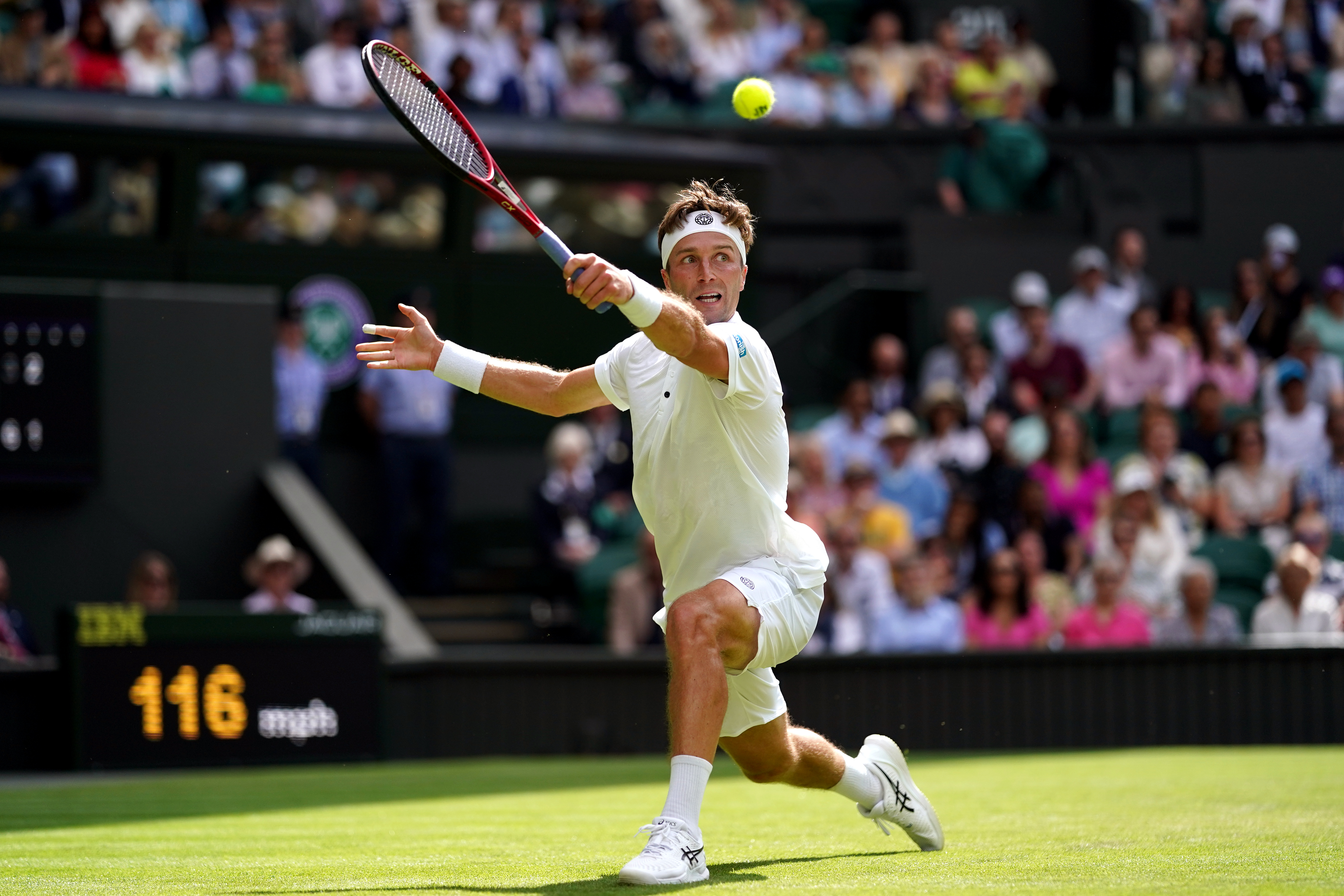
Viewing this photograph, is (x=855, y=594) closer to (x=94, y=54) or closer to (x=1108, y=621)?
(x=1108, y=621)

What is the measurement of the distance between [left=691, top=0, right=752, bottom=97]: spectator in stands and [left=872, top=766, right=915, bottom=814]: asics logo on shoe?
36.7 ft

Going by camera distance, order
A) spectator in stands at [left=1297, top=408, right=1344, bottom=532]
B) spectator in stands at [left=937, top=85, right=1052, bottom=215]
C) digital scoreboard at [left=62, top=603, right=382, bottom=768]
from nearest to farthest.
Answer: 1. digital scoreboard at [left=62, top=603, right=382, bottom=768]
2. spectator in stands at [left=1297, top=408, right=1344, bottom=532]
3. spectator in stands at [left=937, top=85, right=1052, bottom=215]

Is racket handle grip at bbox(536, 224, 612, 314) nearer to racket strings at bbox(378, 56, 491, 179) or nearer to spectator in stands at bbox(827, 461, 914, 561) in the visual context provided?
racket strings at bbox(378, 56, 491, 179)

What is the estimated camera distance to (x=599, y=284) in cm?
434

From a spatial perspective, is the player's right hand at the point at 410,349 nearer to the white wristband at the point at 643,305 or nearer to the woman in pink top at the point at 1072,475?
the white wristband at the point at 643,305

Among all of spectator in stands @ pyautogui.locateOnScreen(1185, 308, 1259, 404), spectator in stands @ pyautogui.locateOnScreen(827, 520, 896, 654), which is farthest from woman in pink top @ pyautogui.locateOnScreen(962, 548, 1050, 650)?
spectator in stands @ pyautogui.locateOnScreen(1185, 308, 1259, 404)

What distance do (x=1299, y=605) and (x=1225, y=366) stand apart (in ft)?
10.8

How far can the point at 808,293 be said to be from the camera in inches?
612

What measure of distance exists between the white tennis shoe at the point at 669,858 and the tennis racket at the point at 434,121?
1.59m

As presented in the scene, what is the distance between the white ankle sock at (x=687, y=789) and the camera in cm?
451

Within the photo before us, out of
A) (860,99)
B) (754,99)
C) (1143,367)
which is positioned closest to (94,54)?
(860,99)

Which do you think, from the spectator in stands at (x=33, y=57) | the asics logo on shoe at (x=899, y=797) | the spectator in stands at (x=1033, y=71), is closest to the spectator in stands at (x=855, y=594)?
the asics logo on shoe at (x=899, y=797)

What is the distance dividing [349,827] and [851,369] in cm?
931

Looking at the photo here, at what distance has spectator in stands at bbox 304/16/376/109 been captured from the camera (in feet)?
46.2
